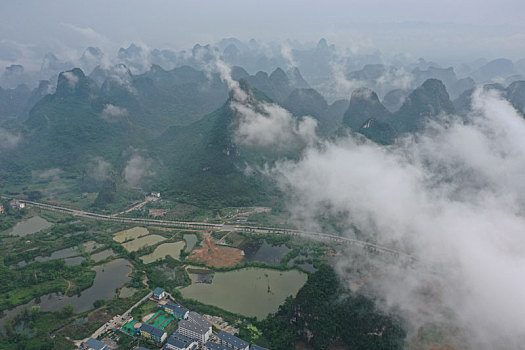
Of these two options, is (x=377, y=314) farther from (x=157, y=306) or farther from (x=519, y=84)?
(x=519, y=84)

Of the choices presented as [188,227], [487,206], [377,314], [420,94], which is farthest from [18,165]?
[420,94]

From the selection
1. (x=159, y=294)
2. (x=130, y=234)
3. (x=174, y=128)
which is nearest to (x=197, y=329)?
(x=159, y=294)

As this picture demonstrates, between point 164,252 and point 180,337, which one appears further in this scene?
point 164,252

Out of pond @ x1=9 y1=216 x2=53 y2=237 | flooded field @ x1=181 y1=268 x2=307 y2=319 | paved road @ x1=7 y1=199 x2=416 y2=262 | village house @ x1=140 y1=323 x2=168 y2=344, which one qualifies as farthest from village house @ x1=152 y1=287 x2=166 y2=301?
pond @ x1=9 y1=216 x2=53 y2=237

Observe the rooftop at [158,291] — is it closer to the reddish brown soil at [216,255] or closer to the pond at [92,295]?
the pond at [92,295]

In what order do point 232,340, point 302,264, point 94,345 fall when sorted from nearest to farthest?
point 94,345, point 232,340, point 302,264

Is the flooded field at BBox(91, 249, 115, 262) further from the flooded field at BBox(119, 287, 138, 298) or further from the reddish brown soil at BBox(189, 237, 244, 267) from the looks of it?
the reddish brown soil at BBox(189, 237, 244, 267)

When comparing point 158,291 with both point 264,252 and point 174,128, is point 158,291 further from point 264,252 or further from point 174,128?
point 174,128
